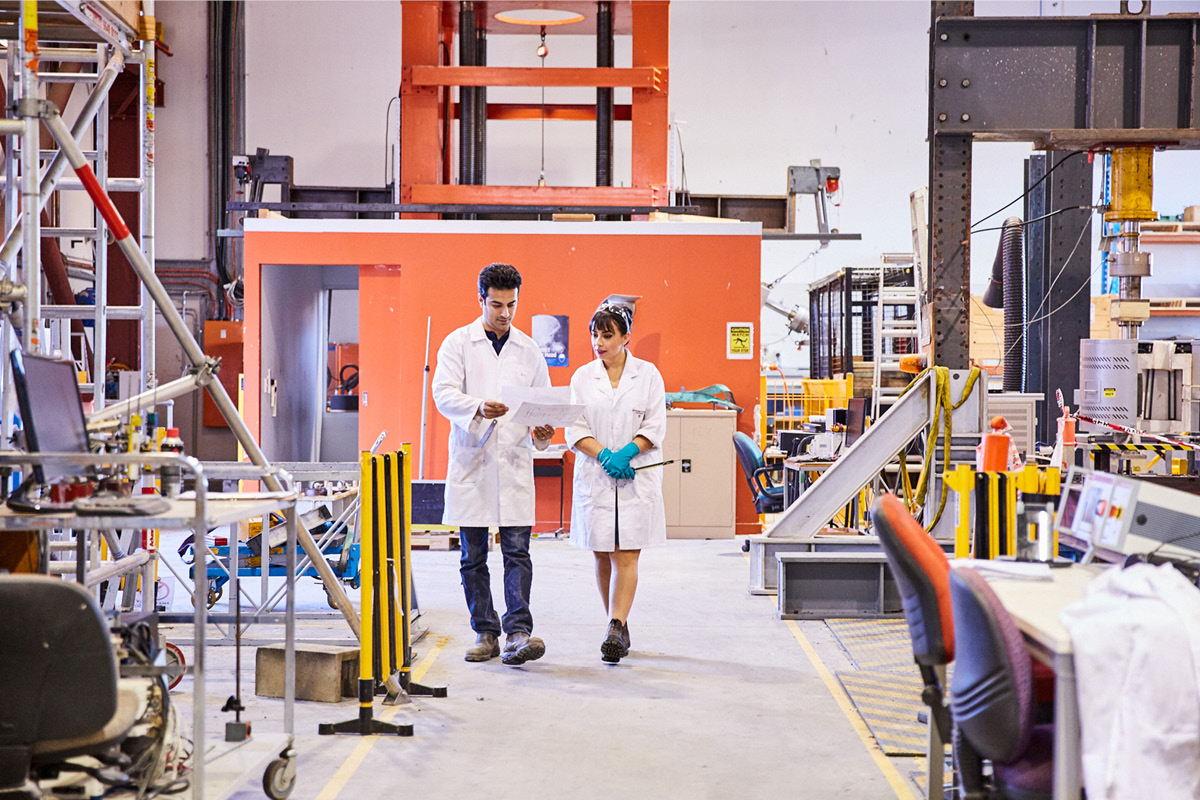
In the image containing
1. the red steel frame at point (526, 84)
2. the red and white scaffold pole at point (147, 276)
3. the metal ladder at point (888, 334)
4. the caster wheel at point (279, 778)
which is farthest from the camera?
the red steel frame at point (526, 84)

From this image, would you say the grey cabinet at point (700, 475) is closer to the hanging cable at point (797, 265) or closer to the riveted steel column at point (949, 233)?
the riveted steel column at point (949, 233)

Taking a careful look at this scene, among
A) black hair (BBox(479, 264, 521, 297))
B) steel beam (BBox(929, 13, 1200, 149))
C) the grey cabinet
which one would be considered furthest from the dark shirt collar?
the grey cabinet

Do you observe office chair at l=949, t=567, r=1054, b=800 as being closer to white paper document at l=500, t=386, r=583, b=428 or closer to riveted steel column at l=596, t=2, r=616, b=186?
white paper document at l=500, t=386, r=583, b=428

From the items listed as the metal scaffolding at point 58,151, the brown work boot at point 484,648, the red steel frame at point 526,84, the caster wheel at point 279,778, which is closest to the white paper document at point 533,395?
the brown work boot at point 484,648

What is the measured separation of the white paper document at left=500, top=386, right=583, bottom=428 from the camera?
450 cm

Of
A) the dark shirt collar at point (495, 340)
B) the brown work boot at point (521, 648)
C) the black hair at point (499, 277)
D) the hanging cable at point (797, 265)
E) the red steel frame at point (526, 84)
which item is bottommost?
the brown work boot at point (521, 648)

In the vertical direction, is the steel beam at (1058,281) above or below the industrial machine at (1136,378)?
above

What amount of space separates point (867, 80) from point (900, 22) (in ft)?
2.87

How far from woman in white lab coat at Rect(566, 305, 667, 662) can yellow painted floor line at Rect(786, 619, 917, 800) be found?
939 mm

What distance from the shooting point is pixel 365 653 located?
385 cm

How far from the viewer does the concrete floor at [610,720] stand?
11.2 feet

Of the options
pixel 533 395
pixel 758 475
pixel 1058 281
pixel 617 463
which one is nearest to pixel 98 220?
pixel 533 395

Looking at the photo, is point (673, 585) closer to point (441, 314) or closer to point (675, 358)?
point (675, 358)

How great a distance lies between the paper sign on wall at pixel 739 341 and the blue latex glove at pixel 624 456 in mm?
4737
